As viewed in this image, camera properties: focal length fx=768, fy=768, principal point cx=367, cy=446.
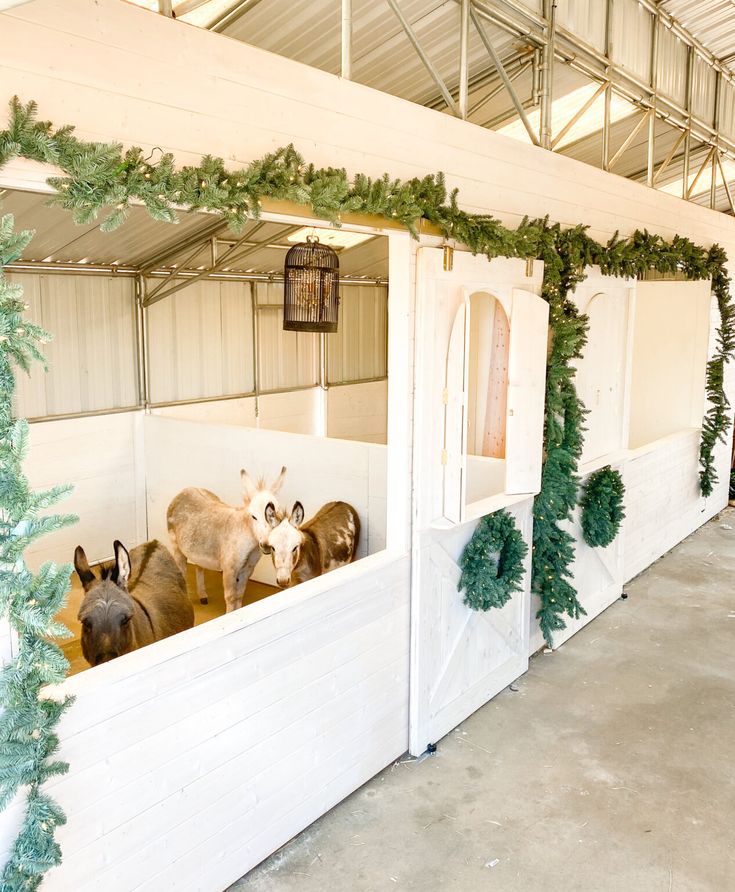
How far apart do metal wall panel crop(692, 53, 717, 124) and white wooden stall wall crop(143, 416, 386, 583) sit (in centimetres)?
516

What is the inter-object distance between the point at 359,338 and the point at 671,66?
5.03m

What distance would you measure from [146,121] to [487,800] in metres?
3.32

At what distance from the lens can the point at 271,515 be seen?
4625 mm

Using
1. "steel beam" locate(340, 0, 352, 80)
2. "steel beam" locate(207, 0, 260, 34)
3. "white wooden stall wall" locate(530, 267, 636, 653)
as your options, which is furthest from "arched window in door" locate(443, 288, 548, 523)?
"steel beam" locate(207, 0, 260, 34)

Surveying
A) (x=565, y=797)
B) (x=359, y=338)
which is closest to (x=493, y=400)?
(x=565, y=797)

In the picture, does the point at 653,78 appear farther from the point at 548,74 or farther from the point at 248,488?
the point at 248,488

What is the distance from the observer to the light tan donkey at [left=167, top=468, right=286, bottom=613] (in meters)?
4.85

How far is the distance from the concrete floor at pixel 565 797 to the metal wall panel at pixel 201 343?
4.44 m

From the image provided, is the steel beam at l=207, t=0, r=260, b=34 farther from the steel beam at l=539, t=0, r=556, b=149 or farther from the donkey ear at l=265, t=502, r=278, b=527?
the donkey ear at l=265, t=502, r=278, b=527

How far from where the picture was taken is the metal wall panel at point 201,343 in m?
7.48

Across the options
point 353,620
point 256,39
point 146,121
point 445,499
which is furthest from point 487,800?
point 256,39

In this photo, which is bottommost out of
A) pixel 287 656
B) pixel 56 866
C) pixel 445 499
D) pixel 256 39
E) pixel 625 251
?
pixel 56 866

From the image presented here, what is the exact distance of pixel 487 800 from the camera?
12.3 feet

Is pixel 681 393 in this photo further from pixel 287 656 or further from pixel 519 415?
pixel 287 656
